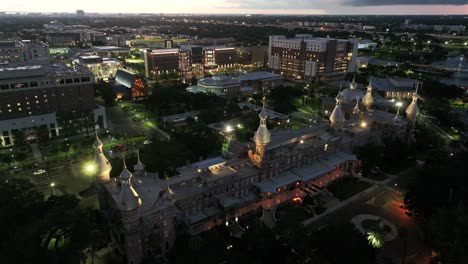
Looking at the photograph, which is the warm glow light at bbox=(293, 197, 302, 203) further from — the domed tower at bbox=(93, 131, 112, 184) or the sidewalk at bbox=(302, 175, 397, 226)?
the domed tower at bbox=(93, 131, 112, 184)

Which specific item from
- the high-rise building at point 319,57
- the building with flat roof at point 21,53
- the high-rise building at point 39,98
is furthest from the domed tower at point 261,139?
the building with flat roof at point 21,53

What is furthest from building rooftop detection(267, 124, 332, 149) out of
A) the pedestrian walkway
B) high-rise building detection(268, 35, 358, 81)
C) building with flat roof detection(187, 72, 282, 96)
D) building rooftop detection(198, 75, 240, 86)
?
high-rise building detection(268, 35, 358, 81)

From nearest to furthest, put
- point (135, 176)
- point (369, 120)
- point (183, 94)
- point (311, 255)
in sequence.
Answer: point (311, 255)
point (135, 176)
point (369, 120)
point (183, 94)

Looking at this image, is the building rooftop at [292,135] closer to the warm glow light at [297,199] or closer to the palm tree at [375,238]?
the warm glow light at [297,199]

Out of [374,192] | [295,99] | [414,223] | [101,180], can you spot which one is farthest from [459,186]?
[295,99]

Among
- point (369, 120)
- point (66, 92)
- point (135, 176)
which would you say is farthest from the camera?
point (66, 92)

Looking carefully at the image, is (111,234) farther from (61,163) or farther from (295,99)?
(295,99)
